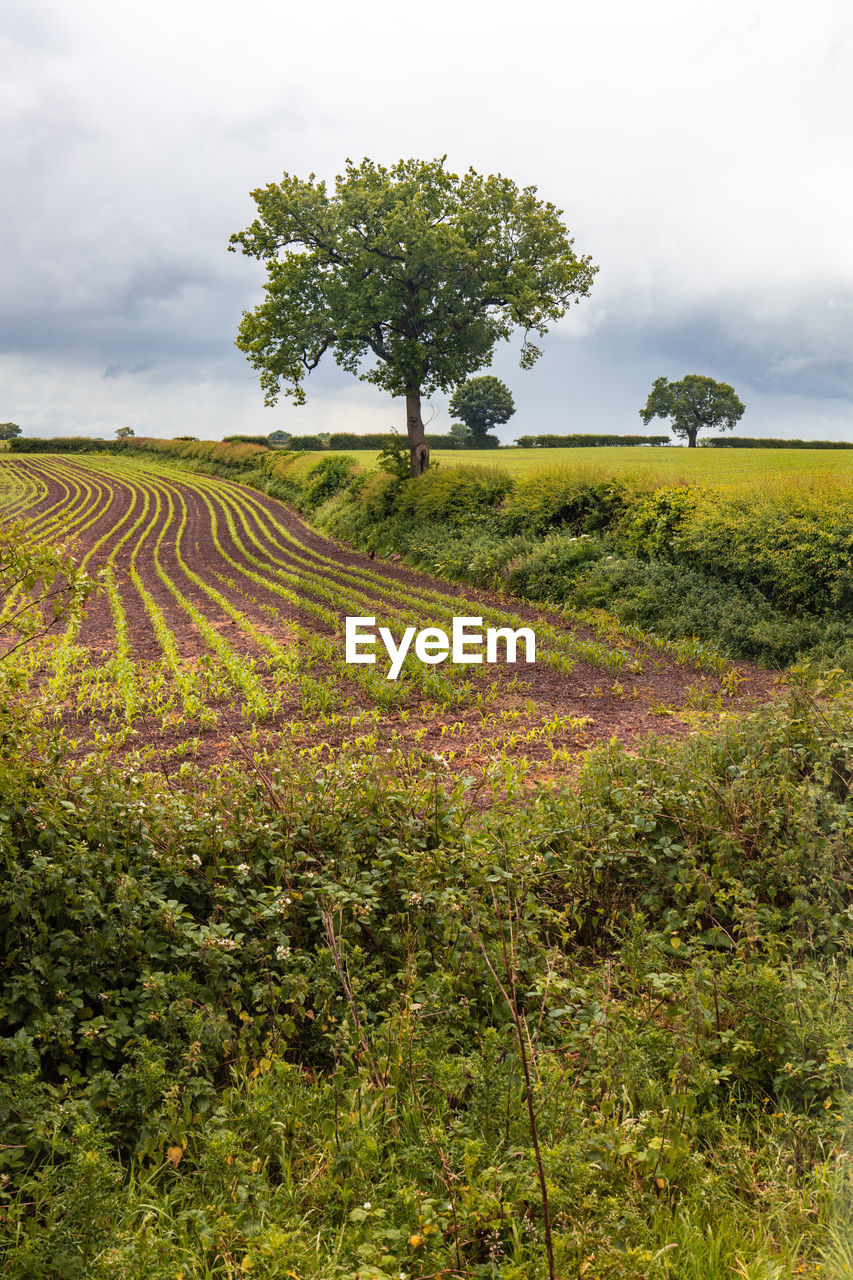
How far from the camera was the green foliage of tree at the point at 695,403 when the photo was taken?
69.8 metres

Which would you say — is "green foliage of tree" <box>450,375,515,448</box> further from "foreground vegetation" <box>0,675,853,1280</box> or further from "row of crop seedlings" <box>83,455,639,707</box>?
"foreground vegetation" <box>0,675,853,1280</box>

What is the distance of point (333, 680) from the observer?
1100cm

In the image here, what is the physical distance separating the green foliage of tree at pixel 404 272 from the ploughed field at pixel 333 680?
9.76 metres

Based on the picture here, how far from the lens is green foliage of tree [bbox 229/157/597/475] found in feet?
79.3

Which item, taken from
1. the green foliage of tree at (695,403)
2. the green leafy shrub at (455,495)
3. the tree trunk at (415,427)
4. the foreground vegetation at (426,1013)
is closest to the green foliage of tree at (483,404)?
the green foliage of tree at (695,403)

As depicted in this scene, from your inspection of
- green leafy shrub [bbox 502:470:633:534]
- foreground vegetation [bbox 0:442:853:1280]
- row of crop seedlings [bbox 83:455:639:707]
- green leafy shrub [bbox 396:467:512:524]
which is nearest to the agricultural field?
green leafy shrub [bbox 502:470:633:534]

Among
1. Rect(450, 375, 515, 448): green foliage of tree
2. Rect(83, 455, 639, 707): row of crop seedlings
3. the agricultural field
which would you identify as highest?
Rect(450, 375, 515, 448): green foliage of tree

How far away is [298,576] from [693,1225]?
1865 centimetres

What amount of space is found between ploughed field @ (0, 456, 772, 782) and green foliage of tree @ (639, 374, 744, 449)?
59.9m

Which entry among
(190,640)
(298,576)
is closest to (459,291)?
(298,576)

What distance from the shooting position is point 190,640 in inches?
555

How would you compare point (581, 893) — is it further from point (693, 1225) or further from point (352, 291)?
point (352, 291)

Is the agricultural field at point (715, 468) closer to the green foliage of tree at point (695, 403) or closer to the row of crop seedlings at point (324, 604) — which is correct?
the row of crop seedlings at point (324, 604)

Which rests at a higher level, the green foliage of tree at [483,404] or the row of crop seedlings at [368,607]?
the green foliage of tree at [483,404]
